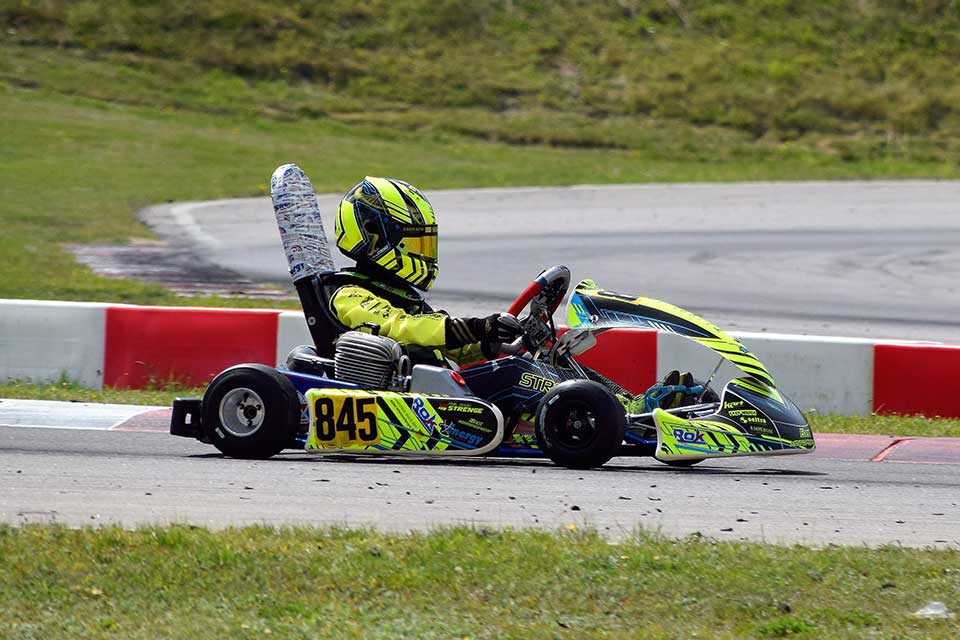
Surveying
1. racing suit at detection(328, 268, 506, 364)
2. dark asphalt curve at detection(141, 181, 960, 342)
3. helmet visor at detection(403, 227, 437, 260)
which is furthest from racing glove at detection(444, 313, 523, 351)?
dark asphalt curve at detection(141, 181, 960, 342)

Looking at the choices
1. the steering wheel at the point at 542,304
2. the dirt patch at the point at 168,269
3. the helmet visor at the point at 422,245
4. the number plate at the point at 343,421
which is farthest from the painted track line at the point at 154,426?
the dirt patch at the point at 168,269

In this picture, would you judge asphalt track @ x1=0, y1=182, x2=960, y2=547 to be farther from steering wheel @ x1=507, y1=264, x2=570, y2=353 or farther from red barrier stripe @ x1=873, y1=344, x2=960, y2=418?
red barrier stripe @ x1=873, y1=344, x2=960, y2=418

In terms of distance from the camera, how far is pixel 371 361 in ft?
22.7

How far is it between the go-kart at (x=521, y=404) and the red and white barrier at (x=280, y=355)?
2.10 m

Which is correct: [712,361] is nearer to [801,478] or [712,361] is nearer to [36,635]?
[801,478]

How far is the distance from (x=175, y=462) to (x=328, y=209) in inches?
467

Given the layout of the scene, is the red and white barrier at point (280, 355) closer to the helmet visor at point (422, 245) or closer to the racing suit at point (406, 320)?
the racing suit at point (406, 320)

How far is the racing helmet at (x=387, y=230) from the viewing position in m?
7.11

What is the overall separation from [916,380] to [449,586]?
538 cm

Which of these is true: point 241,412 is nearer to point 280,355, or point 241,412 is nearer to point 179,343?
point 280,355

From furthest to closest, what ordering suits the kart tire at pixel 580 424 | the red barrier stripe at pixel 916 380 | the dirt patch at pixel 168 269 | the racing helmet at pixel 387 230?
1. the dirt patch at pixel 168 269
2. the red barrier stripe at pixel 916 380
3. the racing helmet at pixel 387 230
4. the kart tire at pixel 580 424

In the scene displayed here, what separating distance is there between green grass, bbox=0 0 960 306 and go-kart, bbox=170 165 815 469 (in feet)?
37.7

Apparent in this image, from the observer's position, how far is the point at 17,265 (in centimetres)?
1376

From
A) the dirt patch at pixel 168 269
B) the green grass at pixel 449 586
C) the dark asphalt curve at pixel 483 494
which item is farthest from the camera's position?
the dirt patch at pixel 168 269
